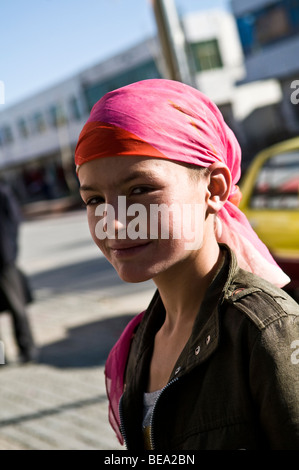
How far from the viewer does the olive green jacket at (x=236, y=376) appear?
47.3 inches

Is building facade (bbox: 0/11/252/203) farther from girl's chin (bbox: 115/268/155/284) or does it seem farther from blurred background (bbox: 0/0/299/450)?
girl's chin (bbox: 115/268/155/284)

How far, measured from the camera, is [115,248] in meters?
1.47

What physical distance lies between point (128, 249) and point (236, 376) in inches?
16.2

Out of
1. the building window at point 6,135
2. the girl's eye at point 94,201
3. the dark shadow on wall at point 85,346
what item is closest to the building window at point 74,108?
the building window at point 6,135

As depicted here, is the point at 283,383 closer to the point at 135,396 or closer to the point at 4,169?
the point at 135,396

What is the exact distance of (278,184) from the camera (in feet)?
18.3

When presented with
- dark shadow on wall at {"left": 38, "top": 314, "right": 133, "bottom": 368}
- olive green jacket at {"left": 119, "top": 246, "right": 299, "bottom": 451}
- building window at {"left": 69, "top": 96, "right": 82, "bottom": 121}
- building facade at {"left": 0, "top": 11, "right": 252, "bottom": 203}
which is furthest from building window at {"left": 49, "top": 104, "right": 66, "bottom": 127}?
olive green jacket at {"left": 119, "top": 246, "right": 299, "bottom": 451}

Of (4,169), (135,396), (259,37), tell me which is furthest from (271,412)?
(4,169)

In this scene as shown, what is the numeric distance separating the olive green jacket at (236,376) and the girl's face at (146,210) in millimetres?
152

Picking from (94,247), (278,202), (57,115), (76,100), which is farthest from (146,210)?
(57,115)

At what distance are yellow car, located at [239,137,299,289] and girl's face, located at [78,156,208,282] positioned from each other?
3.82 meters

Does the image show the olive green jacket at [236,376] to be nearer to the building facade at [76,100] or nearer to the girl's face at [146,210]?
the girl's face at [146,210]

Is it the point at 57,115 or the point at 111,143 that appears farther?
the point at 57,115

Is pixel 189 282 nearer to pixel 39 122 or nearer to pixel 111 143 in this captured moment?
pixel 111 143
